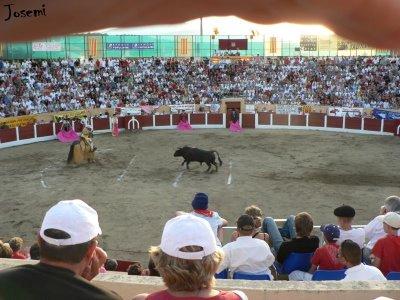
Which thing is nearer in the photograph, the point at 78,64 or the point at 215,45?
the point at 78,64

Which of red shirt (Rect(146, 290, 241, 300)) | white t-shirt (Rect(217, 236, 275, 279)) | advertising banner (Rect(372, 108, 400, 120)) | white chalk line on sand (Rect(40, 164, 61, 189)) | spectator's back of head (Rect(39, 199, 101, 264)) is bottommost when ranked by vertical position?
white chalk line on sand (Rect(40, 164, 61, 189))

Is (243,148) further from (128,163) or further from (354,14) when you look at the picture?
(354,14)

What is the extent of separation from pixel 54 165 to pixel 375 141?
1307 centimetres

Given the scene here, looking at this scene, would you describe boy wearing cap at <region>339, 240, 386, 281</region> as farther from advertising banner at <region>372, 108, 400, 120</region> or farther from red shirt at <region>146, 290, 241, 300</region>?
advertising banner at <region>372, 108, 400, 120</region>

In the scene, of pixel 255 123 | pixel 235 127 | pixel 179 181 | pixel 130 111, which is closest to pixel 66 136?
pixel 130 111

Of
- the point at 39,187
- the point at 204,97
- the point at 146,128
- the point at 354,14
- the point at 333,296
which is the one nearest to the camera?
the point at 354,14

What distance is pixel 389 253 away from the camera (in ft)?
15.7

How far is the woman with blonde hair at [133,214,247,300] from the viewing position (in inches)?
80.3

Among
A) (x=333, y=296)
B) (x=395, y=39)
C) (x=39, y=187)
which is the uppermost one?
(x=395, y=39)

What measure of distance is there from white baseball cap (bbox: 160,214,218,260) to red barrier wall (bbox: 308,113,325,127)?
2348cm

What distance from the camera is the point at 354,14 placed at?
745 millimetres

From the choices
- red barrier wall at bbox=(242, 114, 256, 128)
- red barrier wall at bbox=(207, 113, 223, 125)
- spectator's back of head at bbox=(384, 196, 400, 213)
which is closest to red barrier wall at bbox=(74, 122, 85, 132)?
red barrier wall at bbox=(207, 113, 223, 125)

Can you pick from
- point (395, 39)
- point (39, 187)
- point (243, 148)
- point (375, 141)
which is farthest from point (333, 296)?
point (375, 141)

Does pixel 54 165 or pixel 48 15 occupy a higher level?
pixel 48 15
